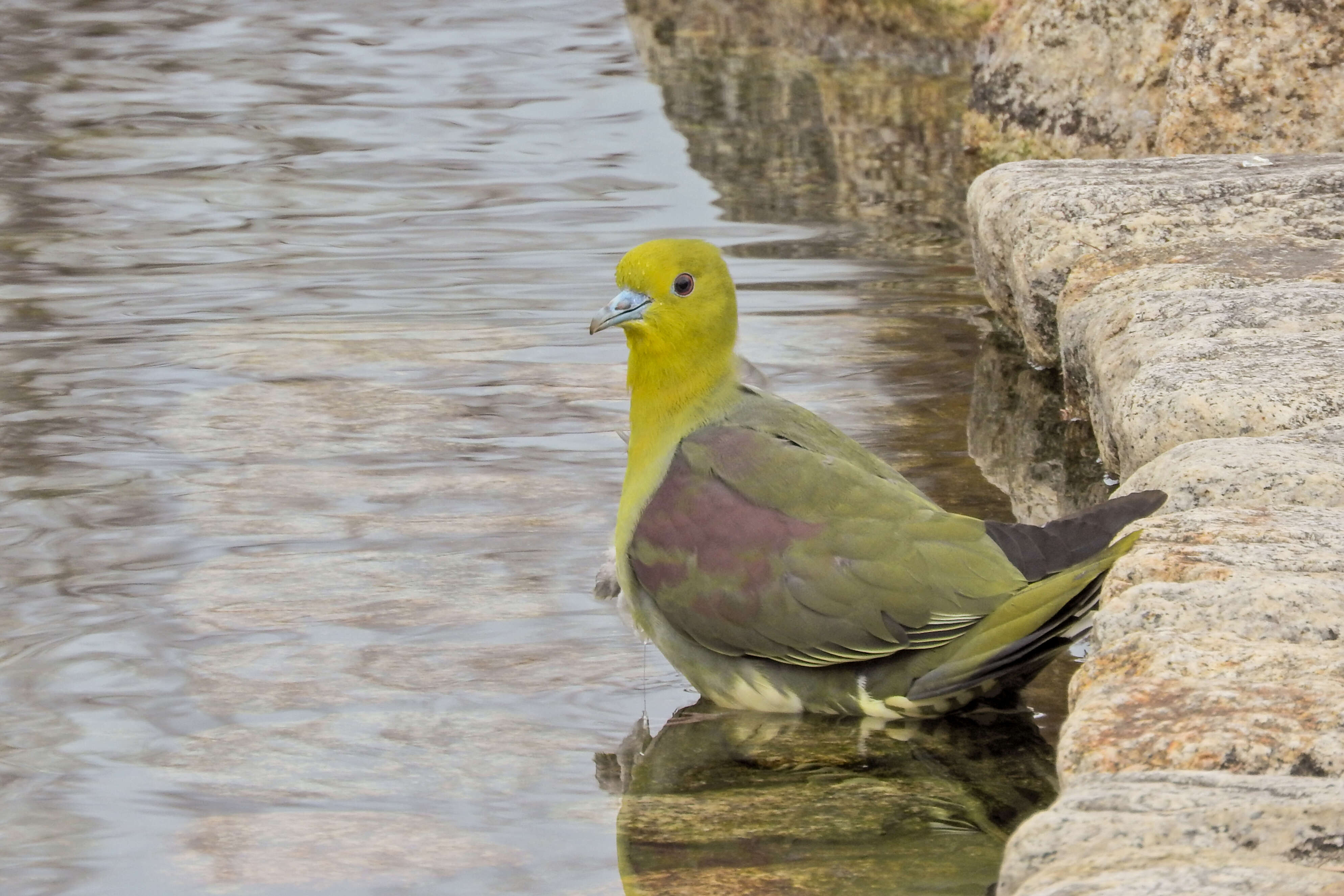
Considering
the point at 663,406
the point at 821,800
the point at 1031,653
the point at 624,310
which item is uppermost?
the point at 624,310

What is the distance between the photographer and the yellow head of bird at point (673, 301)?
397 cm

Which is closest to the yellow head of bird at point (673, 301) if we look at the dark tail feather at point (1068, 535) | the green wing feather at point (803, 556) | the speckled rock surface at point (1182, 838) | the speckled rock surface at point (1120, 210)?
the green wing feather at point (803, 556)

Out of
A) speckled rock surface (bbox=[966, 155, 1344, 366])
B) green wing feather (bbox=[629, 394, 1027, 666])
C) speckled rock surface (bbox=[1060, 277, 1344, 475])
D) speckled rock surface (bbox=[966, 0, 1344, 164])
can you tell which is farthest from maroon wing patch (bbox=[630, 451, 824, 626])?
speckled rock surface (bbox=[966, 0, 1344, 164])

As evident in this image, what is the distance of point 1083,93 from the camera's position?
851 centimetres

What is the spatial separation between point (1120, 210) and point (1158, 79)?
3026 millimetres

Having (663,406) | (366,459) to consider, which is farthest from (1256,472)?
(366,459)

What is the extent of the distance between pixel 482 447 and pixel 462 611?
3.86 ft

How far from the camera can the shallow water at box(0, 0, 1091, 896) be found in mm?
3514

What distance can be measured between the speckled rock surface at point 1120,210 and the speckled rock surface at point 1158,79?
824 millimetres

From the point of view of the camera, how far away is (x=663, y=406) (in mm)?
4020

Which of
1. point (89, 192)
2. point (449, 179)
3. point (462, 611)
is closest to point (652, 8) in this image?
point (449, 179)

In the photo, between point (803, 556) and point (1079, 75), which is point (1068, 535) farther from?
point (1079, 75)

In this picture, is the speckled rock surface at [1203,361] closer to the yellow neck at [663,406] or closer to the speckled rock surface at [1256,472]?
the speckled rock surface at [1256,472]

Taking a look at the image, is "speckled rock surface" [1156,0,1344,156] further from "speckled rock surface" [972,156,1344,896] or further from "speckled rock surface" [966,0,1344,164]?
"speckled rock surface" [972,156,1344,896]
